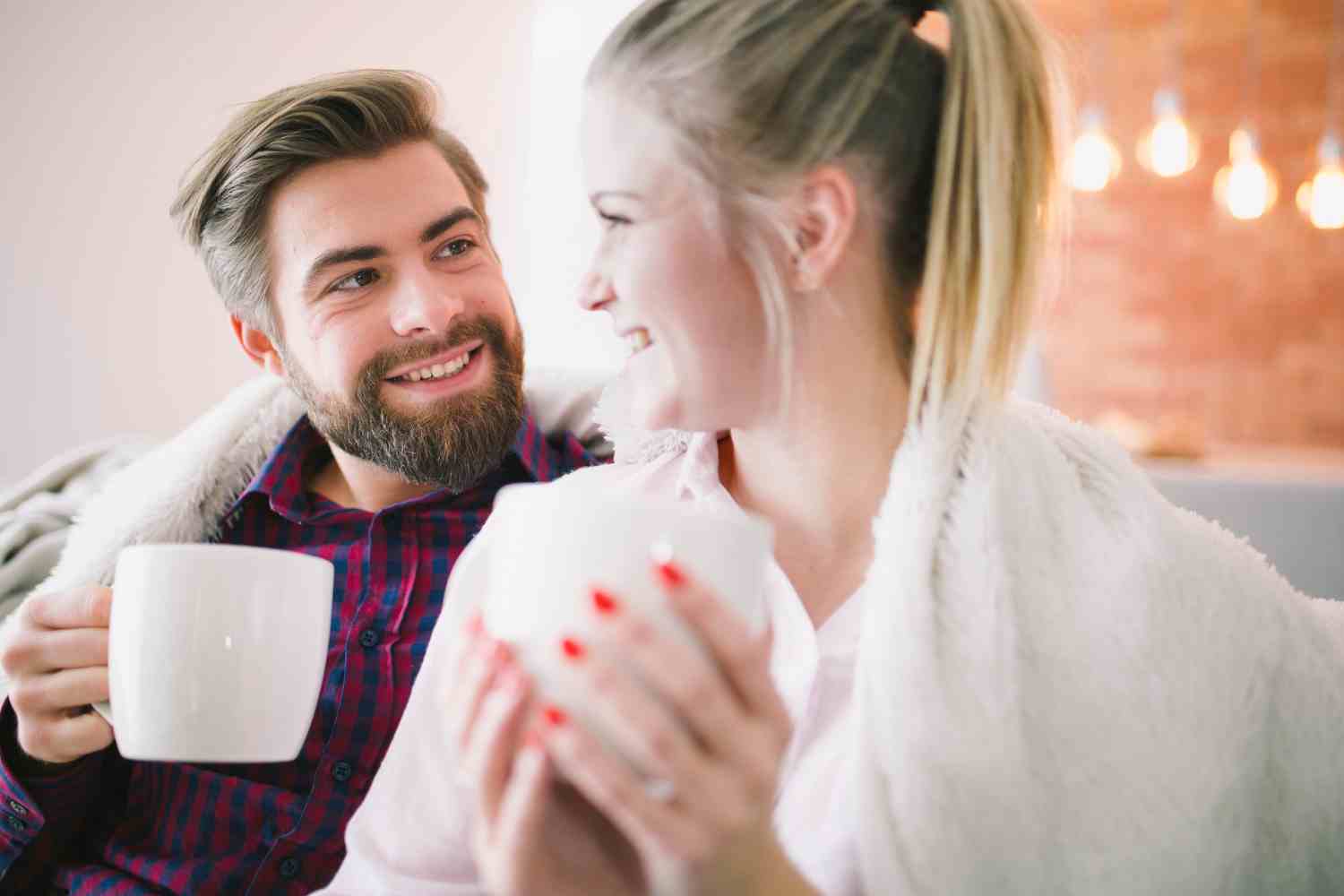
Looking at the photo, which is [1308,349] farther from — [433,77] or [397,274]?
[397,274]

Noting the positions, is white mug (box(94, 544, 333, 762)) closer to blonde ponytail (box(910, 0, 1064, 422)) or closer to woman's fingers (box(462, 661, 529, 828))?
woman's fingers (box(462, 661, 529, 828))

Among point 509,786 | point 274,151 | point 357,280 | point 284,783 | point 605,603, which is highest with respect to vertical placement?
point 274,151

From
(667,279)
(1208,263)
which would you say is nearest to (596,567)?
(667,279)

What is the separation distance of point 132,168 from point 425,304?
0.80 meters

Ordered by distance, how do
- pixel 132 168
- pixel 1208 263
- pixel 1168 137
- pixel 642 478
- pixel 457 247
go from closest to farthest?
1. pixel 642 478
2. pixel 457 247
3. pixel 132 168
4. pixel 1168 137
5. pixel 1208 263

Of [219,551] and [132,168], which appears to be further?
[132,168]

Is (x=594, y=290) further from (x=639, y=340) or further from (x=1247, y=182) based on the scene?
(x=1247, y=182)

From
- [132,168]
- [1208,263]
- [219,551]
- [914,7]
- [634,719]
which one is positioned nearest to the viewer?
[634,719]

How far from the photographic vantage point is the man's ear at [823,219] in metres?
0.77

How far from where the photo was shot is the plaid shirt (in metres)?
1.04

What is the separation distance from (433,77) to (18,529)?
0.86m

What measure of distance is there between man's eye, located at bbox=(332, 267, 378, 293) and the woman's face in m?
0.46

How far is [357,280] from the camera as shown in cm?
119

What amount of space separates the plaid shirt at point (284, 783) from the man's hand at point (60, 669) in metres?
0.13
